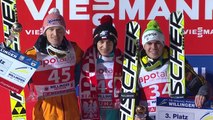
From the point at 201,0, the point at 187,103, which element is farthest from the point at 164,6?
the point at 187,103

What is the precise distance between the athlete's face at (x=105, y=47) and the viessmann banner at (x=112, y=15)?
0.22m

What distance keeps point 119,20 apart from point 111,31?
24cm

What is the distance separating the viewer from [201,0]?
10.1ft

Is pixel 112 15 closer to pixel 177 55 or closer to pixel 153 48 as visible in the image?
pixel 153 48

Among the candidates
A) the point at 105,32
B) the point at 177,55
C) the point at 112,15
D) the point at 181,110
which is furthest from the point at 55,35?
the point at 181,110

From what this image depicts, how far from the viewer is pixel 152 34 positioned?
2.83 meters

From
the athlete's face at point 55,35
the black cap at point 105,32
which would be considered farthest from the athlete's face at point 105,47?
the athlete's face at point 55,35

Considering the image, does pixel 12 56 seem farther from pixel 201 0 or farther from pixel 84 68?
pixel 201 0

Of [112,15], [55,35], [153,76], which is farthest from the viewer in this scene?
[112,15]

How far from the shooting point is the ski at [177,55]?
2.91 meters

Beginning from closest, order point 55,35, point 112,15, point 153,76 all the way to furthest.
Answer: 1. point 55,35
2. point 153,76
3. point 112,15

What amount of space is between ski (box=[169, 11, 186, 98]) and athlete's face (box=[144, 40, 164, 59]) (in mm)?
114

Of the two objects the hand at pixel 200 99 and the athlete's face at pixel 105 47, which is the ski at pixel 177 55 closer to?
the hand at pixel 200 99

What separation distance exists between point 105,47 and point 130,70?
22cm
